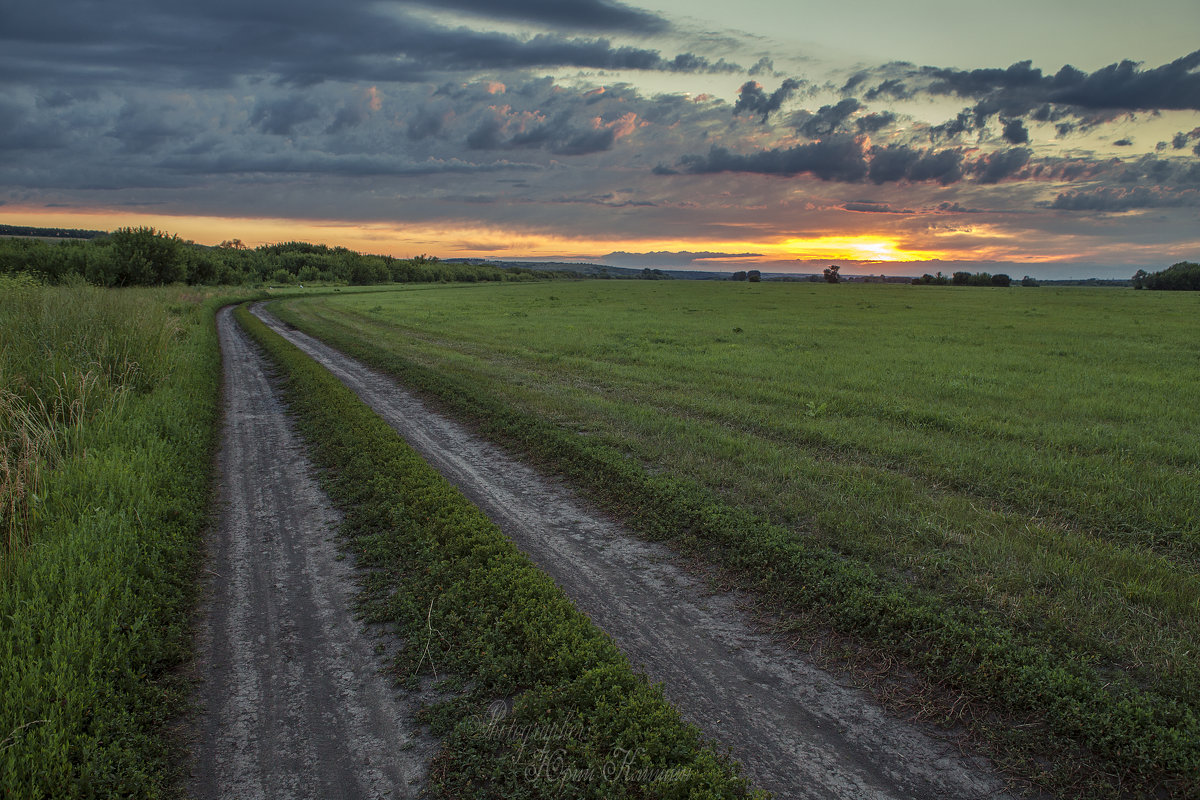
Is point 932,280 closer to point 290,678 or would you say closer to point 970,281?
point 970,281

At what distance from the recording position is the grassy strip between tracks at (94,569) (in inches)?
135

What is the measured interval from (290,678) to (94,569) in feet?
7.57

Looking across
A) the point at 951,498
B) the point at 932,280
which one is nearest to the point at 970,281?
the point at 932,280

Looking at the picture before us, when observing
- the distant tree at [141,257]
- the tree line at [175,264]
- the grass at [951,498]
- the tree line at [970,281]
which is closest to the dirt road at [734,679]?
the grass at [951,498]

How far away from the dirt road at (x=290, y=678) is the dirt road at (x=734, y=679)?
174 cm

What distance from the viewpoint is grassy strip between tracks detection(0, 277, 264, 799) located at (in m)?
3.42

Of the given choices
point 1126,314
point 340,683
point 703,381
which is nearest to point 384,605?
A: point 340,683

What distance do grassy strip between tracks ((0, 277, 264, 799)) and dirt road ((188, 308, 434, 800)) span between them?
0.77ft

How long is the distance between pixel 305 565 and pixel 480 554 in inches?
69.9

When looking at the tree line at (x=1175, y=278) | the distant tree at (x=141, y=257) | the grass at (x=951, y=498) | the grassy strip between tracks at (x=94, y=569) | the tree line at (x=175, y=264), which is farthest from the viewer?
the tree line at (x=1175, y=278)

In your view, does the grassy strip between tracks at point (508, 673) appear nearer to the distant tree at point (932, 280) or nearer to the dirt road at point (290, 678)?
the dirt road at point (290, 678)

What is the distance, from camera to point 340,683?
4199mm

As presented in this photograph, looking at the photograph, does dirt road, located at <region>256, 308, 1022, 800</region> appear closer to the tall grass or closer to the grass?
the grass

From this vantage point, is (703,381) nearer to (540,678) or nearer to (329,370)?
(329,370)
